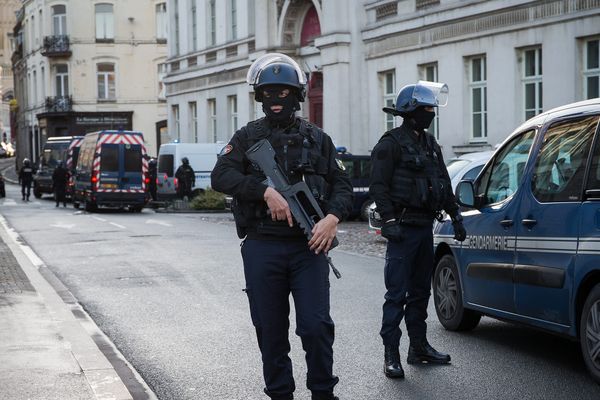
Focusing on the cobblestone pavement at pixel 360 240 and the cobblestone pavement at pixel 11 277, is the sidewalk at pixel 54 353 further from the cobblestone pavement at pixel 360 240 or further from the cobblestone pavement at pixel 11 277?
the cobblestone pavement at pixel 360 240

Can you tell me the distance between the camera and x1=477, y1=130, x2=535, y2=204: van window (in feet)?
27.2

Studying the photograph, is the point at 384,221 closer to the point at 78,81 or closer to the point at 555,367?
the point at 555,367

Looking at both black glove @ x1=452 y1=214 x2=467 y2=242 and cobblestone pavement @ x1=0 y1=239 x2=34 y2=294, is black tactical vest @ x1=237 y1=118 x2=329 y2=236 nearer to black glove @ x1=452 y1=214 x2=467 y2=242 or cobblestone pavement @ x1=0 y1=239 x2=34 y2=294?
black glove @ x1=452 y1=214 x2=467 y2=242

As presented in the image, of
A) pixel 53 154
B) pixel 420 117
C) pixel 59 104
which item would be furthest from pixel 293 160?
pixel 59 104

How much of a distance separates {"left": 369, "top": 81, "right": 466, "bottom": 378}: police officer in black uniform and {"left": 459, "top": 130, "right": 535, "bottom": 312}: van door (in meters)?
0.68

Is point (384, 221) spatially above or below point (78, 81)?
below

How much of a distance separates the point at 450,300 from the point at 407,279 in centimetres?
175

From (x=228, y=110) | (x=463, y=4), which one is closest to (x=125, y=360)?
(x=463, y=4)

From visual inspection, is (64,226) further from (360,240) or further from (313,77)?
(313,77)

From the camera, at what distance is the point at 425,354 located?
7.93 meters

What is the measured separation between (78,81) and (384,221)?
60254 millimetres

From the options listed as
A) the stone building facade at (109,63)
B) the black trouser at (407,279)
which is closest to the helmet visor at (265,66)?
the black trouser at (407,279)

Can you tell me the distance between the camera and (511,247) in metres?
8.07

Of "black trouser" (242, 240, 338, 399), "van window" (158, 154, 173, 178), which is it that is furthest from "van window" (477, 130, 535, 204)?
"van window" (158, 154, 173, 178)
